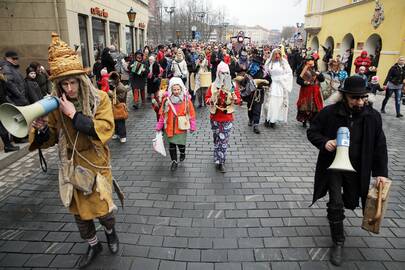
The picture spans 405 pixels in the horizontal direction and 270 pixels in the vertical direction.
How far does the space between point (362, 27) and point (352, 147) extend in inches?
741

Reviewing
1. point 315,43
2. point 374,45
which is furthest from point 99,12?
point 315,43

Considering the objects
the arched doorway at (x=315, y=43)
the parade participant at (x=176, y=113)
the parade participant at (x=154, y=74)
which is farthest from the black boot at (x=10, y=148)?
the arched doorway at (x=315, y=43)

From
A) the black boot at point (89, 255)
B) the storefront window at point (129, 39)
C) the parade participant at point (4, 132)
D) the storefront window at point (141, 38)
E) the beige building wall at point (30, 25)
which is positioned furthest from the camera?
the storefront window at point (141, 38)

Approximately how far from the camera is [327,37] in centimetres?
2556

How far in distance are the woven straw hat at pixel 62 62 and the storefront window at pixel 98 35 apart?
12163 millimetres

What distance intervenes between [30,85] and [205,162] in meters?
4.21

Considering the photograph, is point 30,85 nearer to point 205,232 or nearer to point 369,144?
point 205,232

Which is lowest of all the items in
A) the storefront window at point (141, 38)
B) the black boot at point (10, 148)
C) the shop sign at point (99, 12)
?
the black boot at point (10, 148)

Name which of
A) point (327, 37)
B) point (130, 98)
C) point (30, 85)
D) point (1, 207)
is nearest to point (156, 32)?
point (327, 37)

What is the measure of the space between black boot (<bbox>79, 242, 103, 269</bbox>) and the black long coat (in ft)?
8.16

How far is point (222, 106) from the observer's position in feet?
17.4

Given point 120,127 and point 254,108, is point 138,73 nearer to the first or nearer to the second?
point 120,127

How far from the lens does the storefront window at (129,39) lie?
70.3 ft

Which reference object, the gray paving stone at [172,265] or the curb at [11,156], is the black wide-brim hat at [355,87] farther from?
the curb at [11,156]
